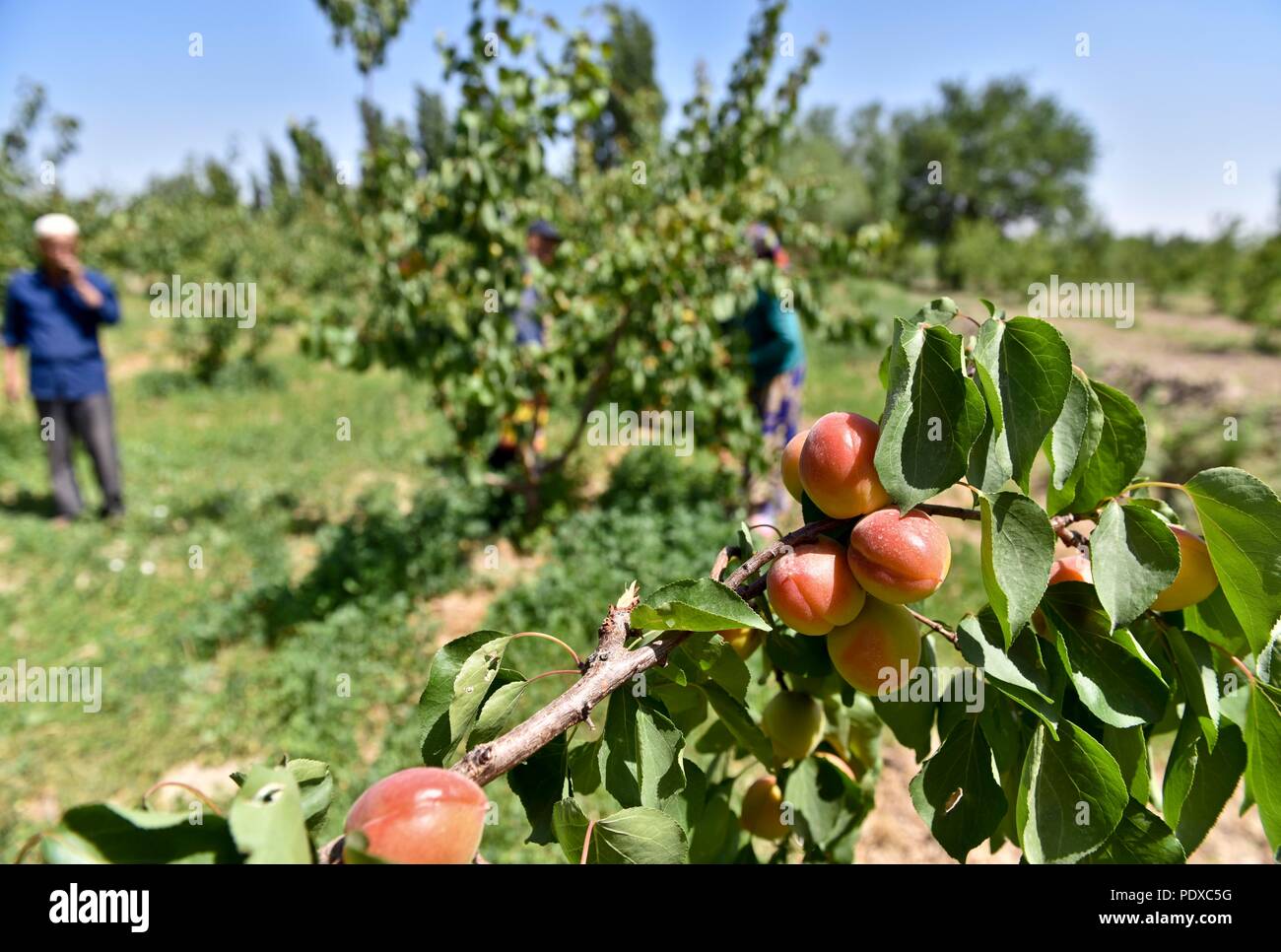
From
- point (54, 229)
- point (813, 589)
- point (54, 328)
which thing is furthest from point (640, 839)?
point (54, 328)

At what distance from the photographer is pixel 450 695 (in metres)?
0.77

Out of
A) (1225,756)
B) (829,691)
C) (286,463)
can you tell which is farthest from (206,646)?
(1225,756)

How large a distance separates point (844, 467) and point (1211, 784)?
0.56 m

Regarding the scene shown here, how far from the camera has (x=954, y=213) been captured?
1780 inches

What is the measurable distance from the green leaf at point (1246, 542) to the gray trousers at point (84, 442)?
20.2 feet

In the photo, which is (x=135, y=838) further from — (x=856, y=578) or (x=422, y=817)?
(x=856, y=578)

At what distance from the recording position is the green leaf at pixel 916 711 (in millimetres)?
881

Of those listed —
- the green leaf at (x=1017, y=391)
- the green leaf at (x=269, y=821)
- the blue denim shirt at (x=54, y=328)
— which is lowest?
the green leaf at (x=269, y=821)

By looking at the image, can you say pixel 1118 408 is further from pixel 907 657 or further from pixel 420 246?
pixel 420 246

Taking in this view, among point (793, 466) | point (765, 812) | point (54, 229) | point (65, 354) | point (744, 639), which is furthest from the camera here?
point (65, 354)

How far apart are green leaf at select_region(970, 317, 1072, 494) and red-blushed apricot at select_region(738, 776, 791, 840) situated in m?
0.64

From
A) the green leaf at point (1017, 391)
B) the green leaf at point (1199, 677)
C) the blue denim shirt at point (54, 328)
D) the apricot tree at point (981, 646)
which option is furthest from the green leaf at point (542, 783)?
the blue denim shirt at point (54, 328)

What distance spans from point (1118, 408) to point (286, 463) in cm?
684

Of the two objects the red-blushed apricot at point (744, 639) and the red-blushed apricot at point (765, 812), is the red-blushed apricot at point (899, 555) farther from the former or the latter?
the red-blushed apricot at point (765, 812)
